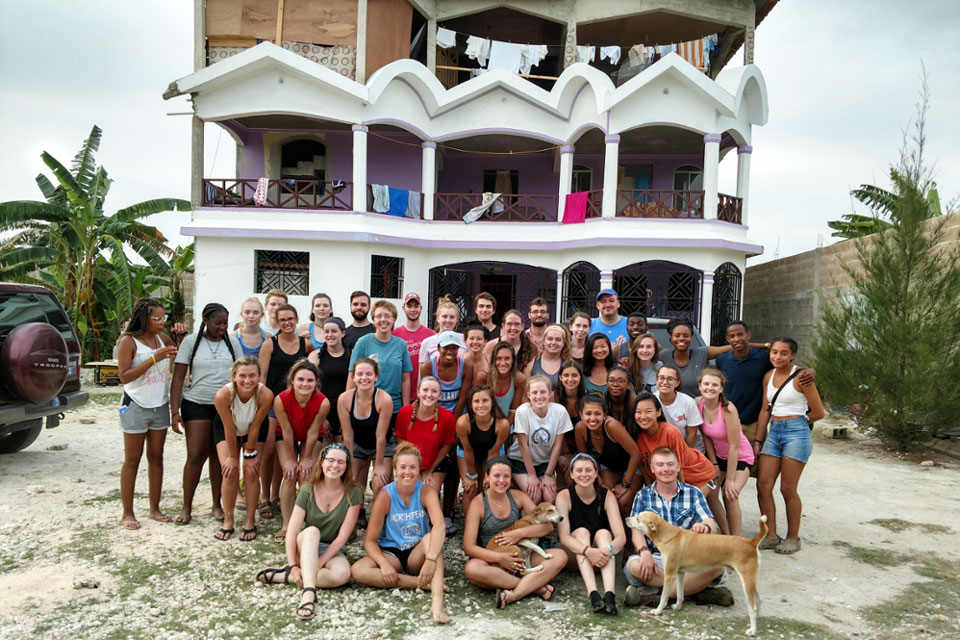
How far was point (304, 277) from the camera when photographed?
46.6 ft

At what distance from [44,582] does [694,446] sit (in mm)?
4487

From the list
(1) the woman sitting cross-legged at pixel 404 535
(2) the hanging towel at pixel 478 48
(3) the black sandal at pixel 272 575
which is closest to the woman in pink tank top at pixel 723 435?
(1) the woman sitting cross-legged at pixel 404 535

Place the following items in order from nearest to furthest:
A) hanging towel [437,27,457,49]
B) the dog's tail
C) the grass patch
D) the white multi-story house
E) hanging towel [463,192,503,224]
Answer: the dog's tail → the grass patch → the white multi-story house → hanging towel [463,192,503,224] → hanging towel [437,27,457,49]

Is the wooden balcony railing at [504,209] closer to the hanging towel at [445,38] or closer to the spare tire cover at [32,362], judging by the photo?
the hanging towel at [445,38]

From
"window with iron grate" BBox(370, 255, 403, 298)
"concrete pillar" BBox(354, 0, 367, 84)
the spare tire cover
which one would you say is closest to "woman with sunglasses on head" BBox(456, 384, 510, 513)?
the spare tire cover

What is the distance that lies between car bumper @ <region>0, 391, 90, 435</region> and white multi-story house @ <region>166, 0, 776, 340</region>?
22.2 ft

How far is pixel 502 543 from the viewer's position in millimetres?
4211

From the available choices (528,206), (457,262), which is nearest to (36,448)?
(457,262)

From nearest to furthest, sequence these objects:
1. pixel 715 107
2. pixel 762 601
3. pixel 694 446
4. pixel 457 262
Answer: pixel 762 601 → pixel 694 446 → pixel 715 107 → pixel 457 262

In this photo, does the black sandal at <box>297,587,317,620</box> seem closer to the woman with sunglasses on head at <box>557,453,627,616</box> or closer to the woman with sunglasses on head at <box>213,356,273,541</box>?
the woman with sunglasses on head at <box>213,356,273,541</box>

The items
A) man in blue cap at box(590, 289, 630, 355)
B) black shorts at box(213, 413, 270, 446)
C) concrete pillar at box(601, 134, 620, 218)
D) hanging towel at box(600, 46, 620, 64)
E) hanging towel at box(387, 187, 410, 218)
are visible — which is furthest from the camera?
hanging towel at box(600, 46, 620, 64)

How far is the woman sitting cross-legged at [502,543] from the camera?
4.11 meters

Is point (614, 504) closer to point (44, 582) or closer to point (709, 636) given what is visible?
point (709, 636)

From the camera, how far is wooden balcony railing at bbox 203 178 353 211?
1411 centimetres
